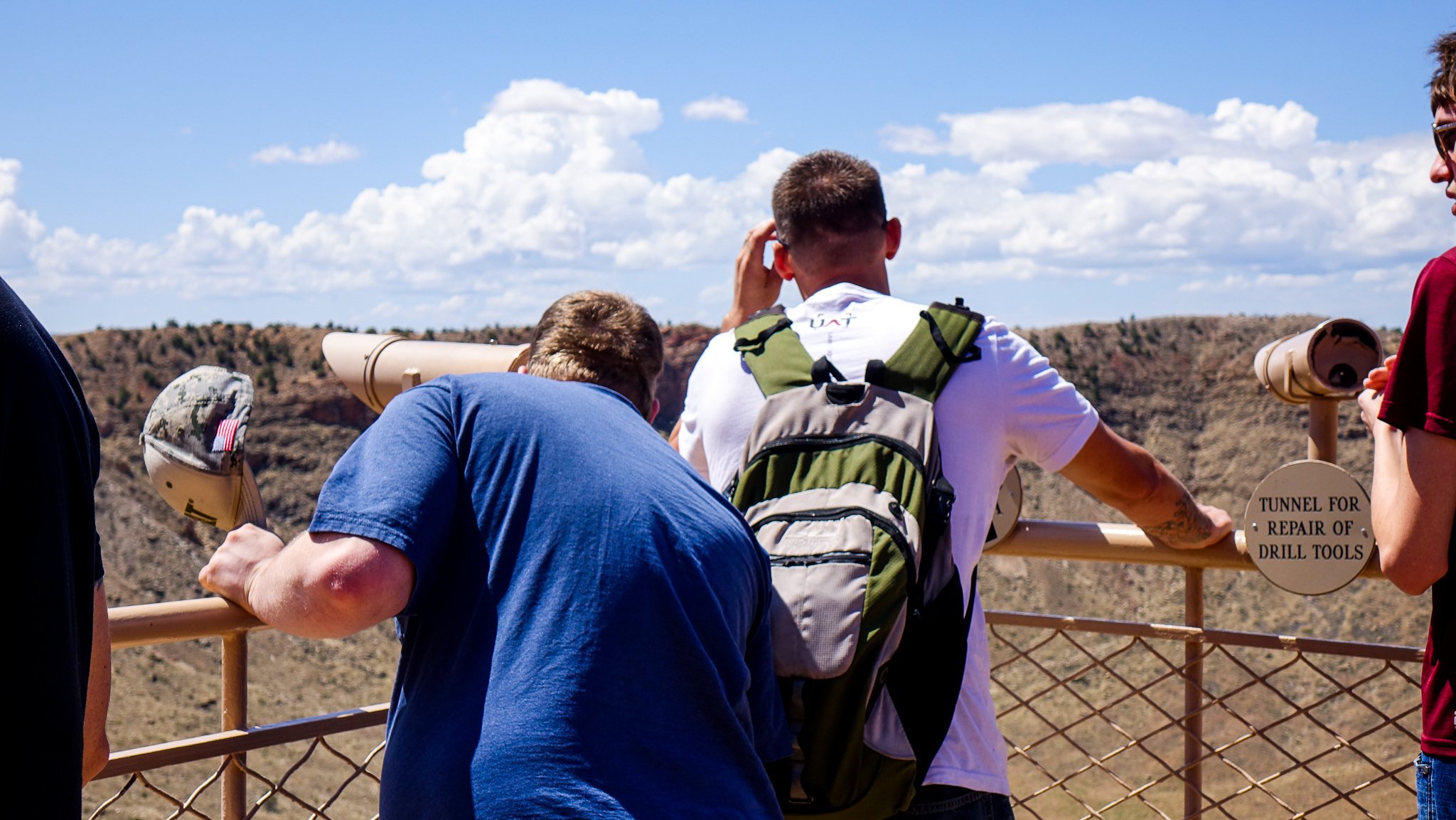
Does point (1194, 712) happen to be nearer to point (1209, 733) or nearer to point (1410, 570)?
point (1410, 570)

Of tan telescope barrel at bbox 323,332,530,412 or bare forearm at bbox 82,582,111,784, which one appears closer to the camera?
bare forearm at bbox 82,582,111,784

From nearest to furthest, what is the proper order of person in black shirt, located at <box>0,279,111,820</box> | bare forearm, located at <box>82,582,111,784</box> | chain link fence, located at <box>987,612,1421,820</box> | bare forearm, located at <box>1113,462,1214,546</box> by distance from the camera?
person in black shirt, located at <box>0,279,111,820</box> < bare forearm, located at <box>82,582,111,784</box> < bare forearm, located at <box>1113,462,1214,546</box> < chain link fence, located at <box>987,612,1421,820</box>

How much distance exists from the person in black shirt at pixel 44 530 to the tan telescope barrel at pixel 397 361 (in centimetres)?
83

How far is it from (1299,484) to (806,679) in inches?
44.8

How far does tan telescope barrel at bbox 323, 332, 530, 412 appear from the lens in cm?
192

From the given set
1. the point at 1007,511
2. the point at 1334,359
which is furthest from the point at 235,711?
the point at 1334,359

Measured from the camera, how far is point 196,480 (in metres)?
1.54

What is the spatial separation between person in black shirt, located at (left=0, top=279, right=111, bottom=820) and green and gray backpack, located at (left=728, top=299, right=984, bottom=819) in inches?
32.4

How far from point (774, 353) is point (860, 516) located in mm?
349

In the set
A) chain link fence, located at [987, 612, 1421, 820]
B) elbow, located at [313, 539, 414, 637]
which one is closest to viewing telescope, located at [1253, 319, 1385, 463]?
elbow, located at [313, 539, 414, 637]

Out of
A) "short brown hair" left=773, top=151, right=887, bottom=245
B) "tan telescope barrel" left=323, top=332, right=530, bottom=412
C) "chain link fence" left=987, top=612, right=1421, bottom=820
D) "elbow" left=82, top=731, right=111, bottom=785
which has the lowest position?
"chain link fence" left=987, top=612, right=1421, bottom=820

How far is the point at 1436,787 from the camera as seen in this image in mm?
1539

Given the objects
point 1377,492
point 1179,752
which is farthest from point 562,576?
point 1179,752

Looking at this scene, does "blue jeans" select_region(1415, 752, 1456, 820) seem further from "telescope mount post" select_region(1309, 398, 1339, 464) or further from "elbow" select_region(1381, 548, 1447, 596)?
"telescope mount post" select_region(1309, 398, 1339, 464)
